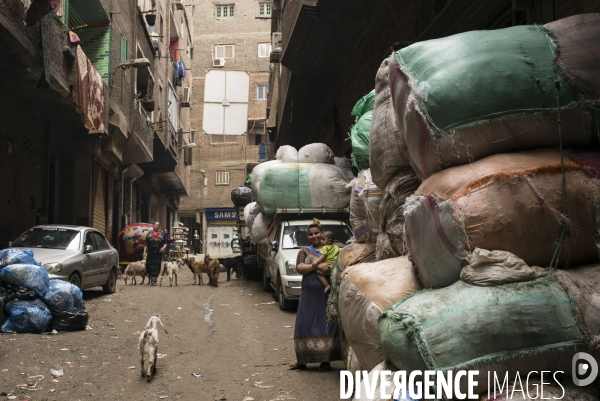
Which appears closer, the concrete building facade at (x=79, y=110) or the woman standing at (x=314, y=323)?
the woman standing at (x=314, y=323)

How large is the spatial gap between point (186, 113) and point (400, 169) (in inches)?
1634

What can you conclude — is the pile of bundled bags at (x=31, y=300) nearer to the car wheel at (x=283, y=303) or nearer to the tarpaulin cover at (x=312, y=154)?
the car wheel at (x=283, y=303)

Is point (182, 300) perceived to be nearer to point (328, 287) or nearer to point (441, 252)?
point (328, 287)

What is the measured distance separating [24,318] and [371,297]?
5712 mm

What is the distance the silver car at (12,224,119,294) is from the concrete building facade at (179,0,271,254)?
35.2 m

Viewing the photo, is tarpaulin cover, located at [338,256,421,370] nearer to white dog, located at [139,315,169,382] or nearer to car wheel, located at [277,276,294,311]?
white dog, located at [139,315,169,382]

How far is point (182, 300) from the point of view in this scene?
12.9 meters

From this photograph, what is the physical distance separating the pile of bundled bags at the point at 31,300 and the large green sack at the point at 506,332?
6516 millimetres

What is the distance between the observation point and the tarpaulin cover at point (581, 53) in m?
3.22

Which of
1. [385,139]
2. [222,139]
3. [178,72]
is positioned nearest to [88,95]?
[385,139]

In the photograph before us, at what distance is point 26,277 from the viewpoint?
8125mm


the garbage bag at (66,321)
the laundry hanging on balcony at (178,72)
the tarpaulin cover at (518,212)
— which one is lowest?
the garbage bag at (66,321)

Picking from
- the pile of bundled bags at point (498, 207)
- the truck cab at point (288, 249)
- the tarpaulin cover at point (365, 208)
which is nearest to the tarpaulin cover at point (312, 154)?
the truck cab at point (288, 249)

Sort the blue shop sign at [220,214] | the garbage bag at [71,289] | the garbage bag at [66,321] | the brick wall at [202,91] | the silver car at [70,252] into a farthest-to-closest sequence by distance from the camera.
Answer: the brick wall at [202,91]
the blue shop sign at [220,214]
the silver car at [70,252]
the garbage bag at [71,289]
the garbage bag at [66,321]
